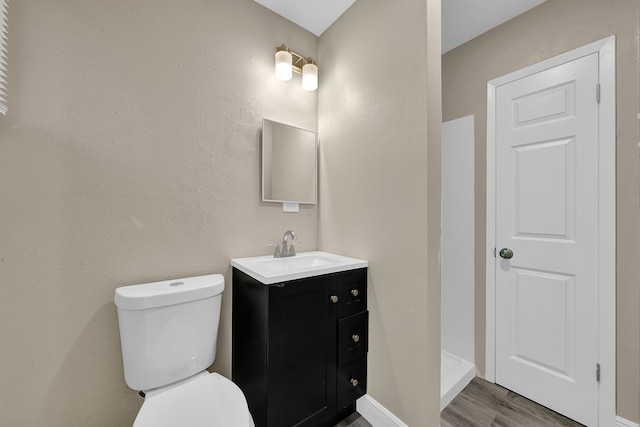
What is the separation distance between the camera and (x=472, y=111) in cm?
188

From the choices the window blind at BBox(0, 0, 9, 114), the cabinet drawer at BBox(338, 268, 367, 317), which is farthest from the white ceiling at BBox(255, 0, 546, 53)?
the cabinet drawer at BBox(338, 268, 367, 317)

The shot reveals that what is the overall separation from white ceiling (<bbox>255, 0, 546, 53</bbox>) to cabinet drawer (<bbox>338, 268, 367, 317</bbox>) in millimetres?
1695

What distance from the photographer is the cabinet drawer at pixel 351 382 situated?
4.34 feet

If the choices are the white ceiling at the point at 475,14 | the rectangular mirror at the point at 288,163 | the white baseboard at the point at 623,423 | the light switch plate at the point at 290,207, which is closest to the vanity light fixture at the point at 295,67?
the rectangular mirror at the point at 288,163

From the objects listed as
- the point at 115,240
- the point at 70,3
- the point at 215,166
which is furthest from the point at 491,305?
the point at 70,3

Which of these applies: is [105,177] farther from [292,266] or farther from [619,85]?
[619,85]

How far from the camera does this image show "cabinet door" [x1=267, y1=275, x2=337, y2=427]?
1105 millimetres

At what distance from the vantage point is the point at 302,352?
1.19 meters

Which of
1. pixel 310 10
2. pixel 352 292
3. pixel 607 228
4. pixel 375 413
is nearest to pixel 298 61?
pixel 310 10

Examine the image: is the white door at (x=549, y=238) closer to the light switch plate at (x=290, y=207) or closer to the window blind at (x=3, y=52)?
the light switch plate at (x=290, y=207)

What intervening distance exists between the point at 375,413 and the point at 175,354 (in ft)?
3.60

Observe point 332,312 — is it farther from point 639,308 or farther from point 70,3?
point 70,3

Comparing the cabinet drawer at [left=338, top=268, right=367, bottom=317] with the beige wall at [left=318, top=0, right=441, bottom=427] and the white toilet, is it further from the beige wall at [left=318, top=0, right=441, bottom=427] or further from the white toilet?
the white toilet

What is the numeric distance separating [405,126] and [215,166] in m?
1.07
